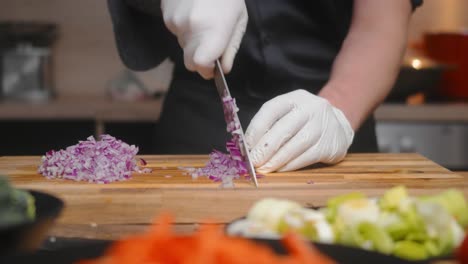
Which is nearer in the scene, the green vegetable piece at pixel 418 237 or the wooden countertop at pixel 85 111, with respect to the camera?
the green vegetable piece at pixel 418 237

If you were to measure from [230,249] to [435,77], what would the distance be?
2.27 m

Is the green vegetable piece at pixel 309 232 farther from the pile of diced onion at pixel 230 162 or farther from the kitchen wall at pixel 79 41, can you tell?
the kitchen wall at pixel 79 41

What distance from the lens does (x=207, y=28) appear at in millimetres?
1328

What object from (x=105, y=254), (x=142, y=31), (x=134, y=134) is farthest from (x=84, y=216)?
(x=134, y=134)

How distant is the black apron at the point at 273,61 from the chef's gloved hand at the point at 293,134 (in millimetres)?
357

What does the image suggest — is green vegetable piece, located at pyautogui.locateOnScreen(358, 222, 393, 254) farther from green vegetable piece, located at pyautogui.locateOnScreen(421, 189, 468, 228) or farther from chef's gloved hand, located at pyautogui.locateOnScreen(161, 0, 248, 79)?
chef's gloved hand, located at pyautogui.locateOnScreen(161, 0, 248, 79)

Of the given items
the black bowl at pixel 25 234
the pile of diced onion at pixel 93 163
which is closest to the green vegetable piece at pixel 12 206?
the black bowl at pixel 25 234

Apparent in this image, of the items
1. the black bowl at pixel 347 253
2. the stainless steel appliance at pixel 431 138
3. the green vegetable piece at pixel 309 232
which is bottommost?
the stainless steel appliance at pixel 431 138

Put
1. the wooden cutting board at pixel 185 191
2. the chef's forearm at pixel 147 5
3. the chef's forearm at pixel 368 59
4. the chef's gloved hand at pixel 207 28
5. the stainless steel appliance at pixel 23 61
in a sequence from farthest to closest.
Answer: the stainless steel appliance at pixel 23 61 < the chef's forearm at pixel 147 5 < the chef's forearm at pixel 368 59 < the chef's gloved hand at pixel 207 28 < the wooden cutting board at pixel 185 191

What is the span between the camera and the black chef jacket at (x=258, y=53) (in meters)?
1.71

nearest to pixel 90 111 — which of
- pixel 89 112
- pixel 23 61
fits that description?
pixel 89 112

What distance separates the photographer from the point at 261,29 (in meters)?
1.73

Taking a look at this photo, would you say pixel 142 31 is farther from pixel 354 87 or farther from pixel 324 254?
pixel 324 254

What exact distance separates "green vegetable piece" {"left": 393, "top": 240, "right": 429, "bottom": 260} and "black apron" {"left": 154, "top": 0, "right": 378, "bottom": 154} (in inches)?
36.9
